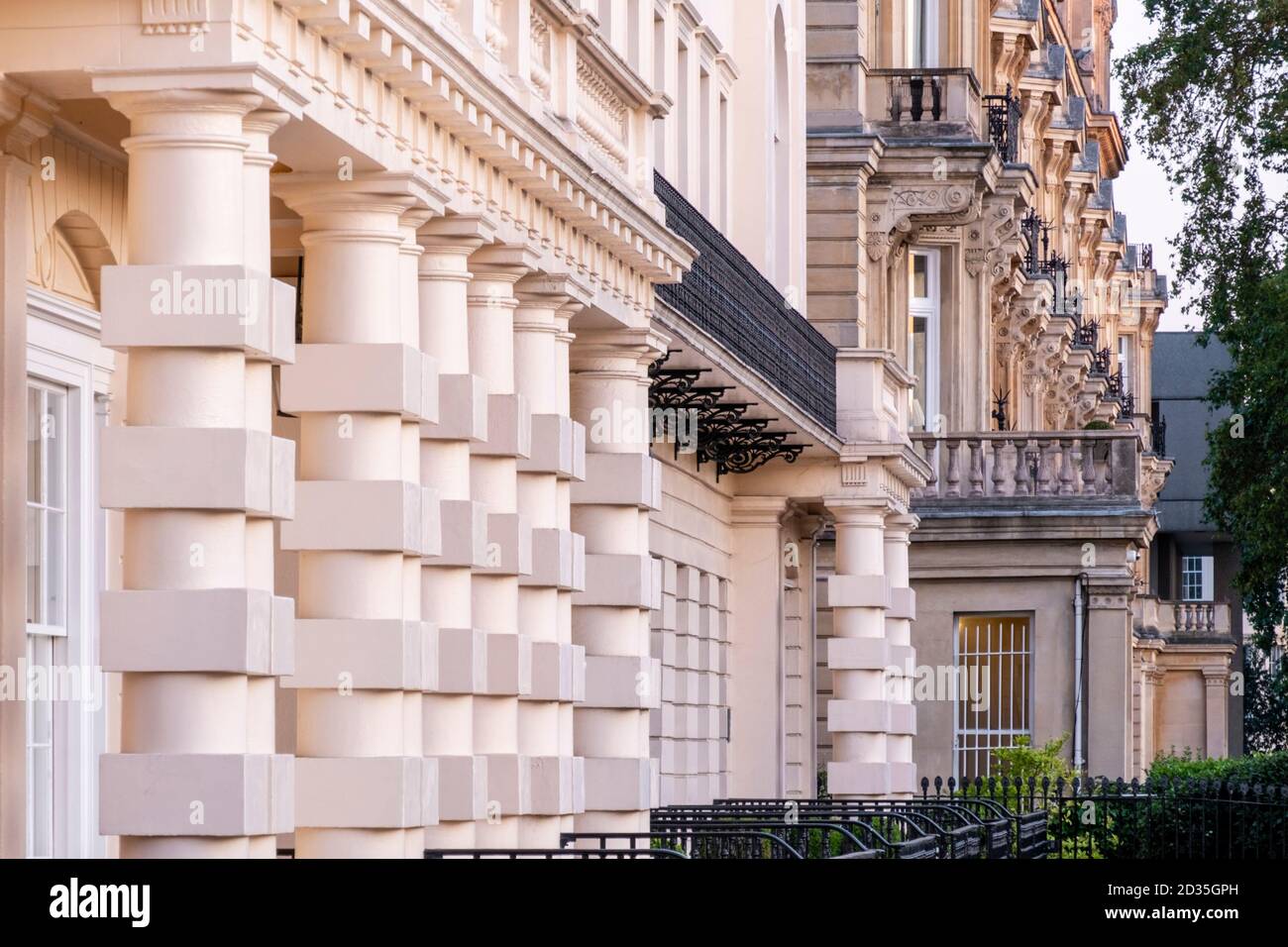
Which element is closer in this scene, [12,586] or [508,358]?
[12,586]

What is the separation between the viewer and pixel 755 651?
98.9ft

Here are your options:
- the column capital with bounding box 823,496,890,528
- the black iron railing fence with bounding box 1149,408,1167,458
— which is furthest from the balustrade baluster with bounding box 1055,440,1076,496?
the black iron railing fence with bounding box 1149,408,1167,458

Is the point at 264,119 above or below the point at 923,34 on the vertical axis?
below

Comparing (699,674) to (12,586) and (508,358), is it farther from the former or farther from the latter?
(12,586)

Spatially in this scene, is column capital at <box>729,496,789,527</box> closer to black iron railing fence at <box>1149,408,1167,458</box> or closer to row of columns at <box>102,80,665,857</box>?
row of columns at <box>102,80,665,857</box>

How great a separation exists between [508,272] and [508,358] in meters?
0.50

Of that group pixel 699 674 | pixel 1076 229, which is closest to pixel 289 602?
pixel 699 674

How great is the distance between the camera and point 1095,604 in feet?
119

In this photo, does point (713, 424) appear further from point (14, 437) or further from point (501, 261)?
point (14, 437)

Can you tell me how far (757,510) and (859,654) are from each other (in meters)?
1.92

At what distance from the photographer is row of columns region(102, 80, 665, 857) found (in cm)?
1105

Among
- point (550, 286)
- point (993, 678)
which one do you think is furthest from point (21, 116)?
point (993, 678)

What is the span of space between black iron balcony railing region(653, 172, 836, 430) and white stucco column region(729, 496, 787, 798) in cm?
157

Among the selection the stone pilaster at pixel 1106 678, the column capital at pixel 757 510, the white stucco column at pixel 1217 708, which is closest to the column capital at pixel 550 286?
the column capital at pixel 757 510
